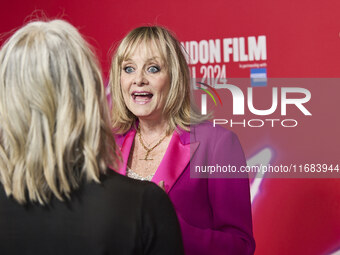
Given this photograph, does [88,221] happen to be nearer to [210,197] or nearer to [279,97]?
[210,197]

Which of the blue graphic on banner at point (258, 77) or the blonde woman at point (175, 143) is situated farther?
the blue graphic on banner at point (258, 77)

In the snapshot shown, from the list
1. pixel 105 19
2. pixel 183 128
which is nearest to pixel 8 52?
pixel 183 128

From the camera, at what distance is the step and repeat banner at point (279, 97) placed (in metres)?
2.74

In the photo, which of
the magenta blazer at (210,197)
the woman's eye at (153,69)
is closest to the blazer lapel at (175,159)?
the magenta blazer at (210,197)

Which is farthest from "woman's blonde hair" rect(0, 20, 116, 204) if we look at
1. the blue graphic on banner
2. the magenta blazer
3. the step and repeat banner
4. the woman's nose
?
the blue graphic on banner

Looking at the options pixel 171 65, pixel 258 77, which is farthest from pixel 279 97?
pixel 171 65

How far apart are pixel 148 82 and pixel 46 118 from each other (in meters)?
0.90

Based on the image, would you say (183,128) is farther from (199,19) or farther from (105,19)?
(105,19)

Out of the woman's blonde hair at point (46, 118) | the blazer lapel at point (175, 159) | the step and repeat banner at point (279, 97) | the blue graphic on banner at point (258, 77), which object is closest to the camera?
the woman's blonde hair at point (46, 118)

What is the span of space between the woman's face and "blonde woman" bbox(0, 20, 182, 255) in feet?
2.76

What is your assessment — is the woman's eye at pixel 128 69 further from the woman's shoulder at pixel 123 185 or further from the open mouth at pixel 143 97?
the woman's shoulder at pixel 123 185

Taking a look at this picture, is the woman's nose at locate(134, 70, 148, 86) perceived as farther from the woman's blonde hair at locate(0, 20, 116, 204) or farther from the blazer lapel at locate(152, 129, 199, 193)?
the woman's blonde hair at locate(0, 20, 116, 204)

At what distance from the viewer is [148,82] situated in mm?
1808

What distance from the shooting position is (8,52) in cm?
95
